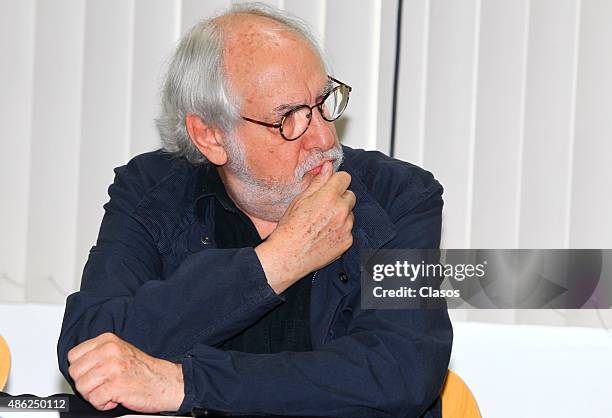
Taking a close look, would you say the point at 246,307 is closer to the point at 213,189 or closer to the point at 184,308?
the point at 184,308

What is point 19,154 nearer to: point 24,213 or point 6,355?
point 24,213

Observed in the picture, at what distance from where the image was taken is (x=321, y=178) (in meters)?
1.76

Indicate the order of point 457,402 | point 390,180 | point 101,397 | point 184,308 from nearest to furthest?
point 101,397 → point 184,308 → point 390,180 → point 457,402

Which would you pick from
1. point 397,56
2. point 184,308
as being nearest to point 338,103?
point 184,308

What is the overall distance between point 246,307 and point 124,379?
0.27m

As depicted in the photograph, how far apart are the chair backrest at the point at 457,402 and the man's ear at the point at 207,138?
0.68 meters

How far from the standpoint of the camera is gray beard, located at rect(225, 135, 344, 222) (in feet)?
5.82

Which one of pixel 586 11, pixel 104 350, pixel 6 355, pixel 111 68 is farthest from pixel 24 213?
pixel 586 11

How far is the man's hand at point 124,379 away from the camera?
4.81 feet

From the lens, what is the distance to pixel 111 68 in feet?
9.01

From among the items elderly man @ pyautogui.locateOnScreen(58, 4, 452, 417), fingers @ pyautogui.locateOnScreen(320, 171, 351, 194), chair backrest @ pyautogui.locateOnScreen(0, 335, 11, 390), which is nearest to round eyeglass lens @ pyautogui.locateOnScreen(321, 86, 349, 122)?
elderly man @ pyautogui.locateOnScreen(58, 4, 452, 417)

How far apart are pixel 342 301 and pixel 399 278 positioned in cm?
13

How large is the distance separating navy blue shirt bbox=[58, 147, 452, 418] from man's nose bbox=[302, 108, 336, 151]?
12 cm

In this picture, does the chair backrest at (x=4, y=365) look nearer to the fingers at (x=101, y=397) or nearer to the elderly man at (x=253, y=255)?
the elderly man at (x=253, y=255)
